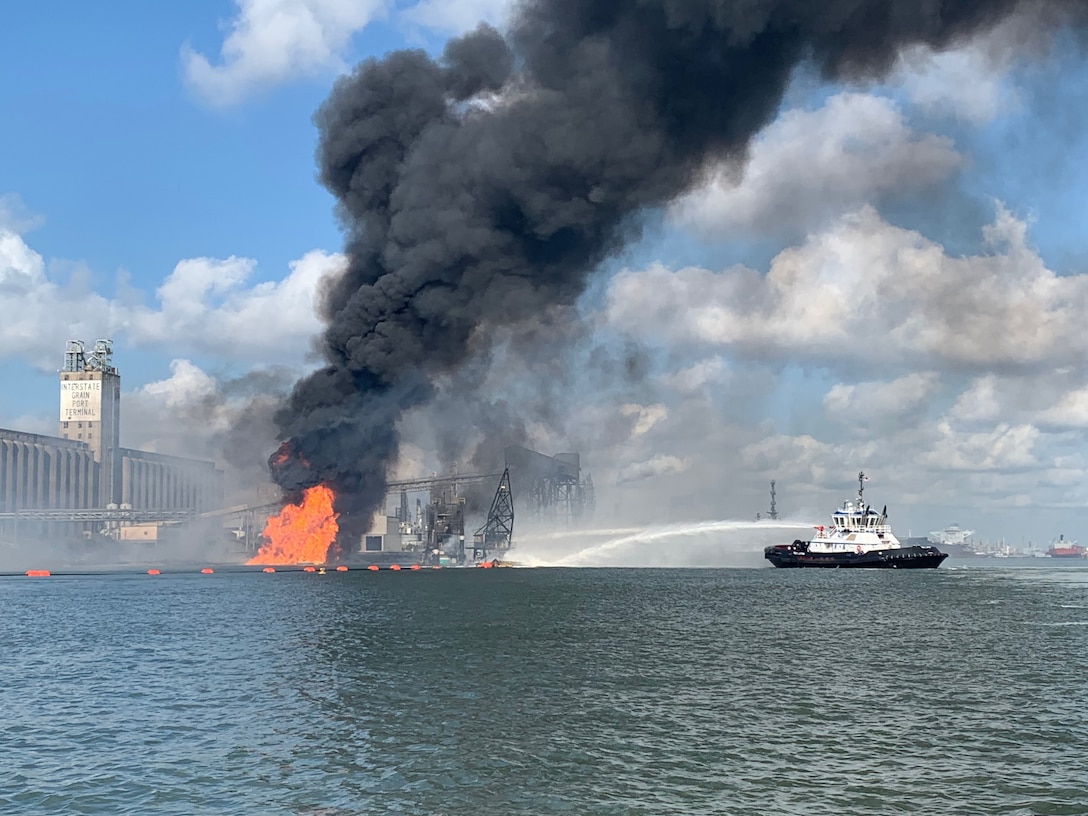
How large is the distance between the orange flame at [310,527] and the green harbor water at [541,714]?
82044 mm

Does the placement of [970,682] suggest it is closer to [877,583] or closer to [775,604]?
[775,604]

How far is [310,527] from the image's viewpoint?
619ft

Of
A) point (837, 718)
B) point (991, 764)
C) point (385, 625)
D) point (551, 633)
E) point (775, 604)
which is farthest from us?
point (775, 604)

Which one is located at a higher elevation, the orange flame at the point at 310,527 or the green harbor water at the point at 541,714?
the orange flame at the point at 310,527

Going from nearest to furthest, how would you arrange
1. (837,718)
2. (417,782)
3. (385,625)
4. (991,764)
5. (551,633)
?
1. (417,782)
2. (991,764)
3. (837,718)
4. (551,633)
5. (385,625)

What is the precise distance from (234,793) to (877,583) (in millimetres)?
143794

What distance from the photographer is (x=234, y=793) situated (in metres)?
33.9

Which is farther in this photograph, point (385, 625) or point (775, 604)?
point (775, 604)

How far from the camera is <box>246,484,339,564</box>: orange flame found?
182 metres

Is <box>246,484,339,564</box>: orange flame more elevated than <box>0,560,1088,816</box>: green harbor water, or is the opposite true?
<box>246,484,339,564</box>: orange flame

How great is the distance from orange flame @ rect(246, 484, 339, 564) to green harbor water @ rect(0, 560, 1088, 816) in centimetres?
8204

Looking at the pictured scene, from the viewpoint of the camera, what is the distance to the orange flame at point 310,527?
→ 181625 millimetres

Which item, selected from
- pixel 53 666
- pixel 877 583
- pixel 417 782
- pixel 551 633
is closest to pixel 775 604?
pixel 551 633

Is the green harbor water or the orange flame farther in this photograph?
the orange flame
